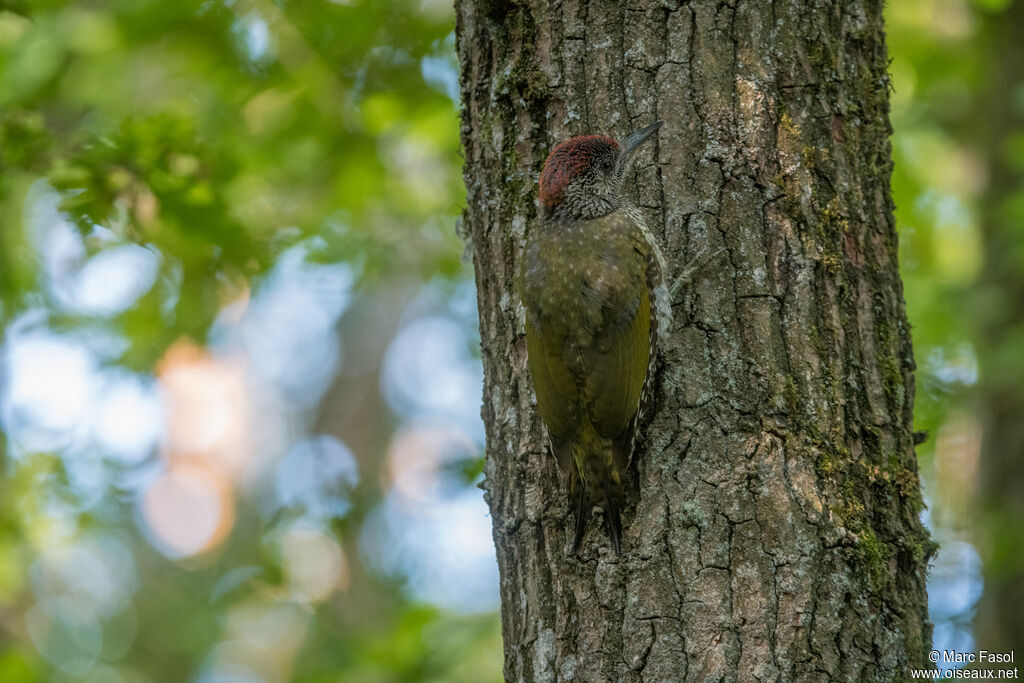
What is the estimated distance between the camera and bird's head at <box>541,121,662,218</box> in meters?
3.12

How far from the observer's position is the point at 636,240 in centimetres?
342

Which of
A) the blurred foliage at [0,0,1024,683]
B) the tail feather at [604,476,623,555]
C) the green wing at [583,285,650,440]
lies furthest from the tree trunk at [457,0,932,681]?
the blurred foliage at [0,0,1024,683]

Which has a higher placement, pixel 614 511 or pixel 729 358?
pixel 729 358

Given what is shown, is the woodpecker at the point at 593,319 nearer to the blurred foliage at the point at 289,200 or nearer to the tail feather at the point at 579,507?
the tail feather at the point at 579,507

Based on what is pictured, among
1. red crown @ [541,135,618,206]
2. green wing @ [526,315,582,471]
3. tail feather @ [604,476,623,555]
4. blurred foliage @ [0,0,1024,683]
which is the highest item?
blurred foliage @ [0,0,1024,683]

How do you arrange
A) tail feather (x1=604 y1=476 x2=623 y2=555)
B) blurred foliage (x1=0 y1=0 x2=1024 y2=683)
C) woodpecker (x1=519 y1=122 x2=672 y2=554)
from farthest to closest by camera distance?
1. blurred foliage (x1=0 y1=0 x2=1024 y2=683)
2. woodpecker (x1=519 y1=122 x2=672 y2=554)
3. tail feather (x1=604 y1=476 x2=623 y2=555)

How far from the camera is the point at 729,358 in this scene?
9.26ft

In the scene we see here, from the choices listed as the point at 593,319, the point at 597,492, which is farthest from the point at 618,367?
the point at 597,492

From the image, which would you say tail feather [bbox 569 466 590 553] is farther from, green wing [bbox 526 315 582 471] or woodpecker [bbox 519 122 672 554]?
green wing [bbox 526 315 582 471]

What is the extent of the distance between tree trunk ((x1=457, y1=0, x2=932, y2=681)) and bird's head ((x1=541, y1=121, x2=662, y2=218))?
61 millimetres

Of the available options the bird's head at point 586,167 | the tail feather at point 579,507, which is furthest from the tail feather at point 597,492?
the bird's head at point 586,167

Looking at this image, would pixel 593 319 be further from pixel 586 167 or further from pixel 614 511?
pixel 614 511

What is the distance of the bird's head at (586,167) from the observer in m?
3.12

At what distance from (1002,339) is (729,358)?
5.11 metres
